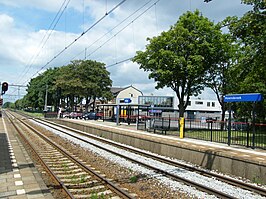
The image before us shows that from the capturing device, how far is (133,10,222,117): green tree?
25031mm

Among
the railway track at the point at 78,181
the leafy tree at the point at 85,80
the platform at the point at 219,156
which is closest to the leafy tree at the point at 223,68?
the platform at the point at 219,156

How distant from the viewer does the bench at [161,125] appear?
21859 millimetres

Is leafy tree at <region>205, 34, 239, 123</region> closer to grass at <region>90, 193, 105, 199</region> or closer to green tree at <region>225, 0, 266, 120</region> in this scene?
green tree at <region>225, 0, 266, 120</region>

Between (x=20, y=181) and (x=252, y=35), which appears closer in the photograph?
(x=20, y=181)

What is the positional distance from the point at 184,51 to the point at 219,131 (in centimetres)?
946

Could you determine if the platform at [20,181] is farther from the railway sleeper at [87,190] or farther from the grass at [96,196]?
the grass at [96,196]

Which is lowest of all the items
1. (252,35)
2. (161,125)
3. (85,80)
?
(161,125)

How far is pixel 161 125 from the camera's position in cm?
2228

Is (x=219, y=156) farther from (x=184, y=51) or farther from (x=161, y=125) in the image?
(x=184, y=51)

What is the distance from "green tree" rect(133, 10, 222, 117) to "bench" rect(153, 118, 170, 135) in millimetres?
4510

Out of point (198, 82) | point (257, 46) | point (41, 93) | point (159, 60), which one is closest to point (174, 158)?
point (257, 46)

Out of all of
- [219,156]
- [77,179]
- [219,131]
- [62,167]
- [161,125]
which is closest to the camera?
[77,179]

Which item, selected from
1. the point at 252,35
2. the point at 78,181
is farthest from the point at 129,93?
the point at 78,181

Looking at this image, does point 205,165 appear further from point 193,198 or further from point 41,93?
point 41,93
